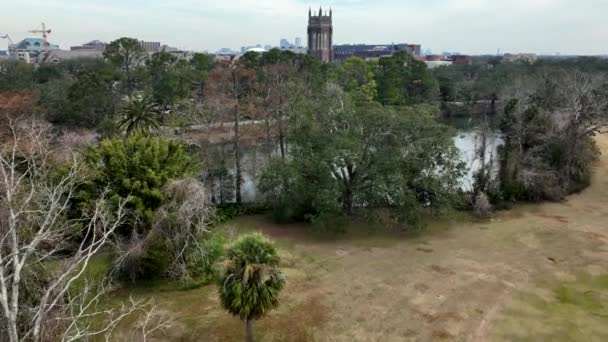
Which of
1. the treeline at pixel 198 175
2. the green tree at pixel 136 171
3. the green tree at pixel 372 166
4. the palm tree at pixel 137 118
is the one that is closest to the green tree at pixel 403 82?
the treeline at pixel 198 175

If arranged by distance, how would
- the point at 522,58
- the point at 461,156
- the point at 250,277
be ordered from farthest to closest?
the point at 522,58
the point at 461,156
the point at 250,277

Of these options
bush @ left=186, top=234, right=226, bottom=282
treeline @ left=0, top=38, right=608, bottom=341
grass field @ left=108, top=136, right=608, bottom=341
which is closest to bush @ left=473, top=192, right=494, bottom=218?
treeline @ left=0, top=38, right=608, bottom=341

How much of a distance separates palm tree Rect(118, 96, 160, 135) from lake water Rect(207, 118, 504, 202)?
4.54m

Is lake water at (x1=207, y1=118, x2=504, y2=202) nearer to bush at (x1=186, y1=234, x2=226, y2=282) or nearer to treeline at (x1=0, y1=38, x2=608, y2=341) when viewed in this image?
treeline at (x1=0, y1=38, x2=608, y2=341)

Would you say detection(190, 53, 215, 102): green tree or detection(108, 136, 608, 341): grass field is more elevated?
detection(190, 53, 215, 102): green tree

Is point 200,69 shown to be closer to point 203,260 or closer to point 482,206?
point 482,206

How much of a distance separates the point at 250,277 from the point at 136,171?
7488 millimetres

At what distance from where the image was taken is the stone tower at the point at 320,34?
91.7m

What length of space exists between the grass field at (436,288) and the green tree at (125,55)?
1014 inches

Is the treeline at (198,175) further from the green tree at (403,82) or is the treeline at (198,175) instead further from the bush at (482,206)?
the green tree at (403,82)

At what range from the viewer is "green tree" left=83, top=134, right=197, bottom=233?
48.5 ft

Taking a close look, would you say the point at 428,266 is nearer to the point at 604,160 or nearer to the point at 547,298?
the point at 547,298

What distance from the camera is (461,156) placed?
21.3m

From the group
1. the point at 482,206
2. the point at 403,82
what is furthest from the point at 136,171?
the point at 403,82
